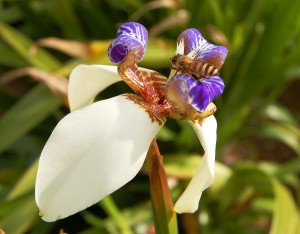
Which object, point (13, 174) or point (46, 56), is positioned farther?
point (46, 56)

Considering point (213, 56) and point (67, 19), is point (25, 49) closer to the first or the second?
point (67, 19)

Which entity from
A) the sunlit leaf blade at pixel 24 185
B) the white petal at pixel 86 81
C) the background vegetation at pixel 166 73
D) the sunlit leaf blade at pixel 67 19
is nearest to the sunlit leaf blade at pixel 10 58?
the background vegetation at pixel 166 73

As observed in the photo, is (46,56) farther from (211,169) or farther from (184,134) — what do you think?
(211,169)

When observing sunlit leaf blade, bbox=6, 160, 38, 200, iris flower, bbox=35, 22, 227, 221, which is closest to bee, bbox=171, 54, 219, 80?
iris flower, bbox=35, 22, 227, 221

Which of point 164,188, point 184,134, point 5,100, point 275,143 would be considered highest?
point 164,188

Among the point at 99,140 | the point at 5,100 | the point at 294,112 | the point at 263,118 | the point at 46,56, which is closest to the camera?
the point at 99,140

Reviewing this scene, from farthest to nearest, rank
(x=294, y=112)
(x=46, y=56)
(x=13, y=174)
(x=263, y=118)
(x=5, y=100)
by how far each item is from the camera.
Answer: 1. (x=294, y=112)
2. (x=263, y=118)
3. (x=5, y=100)
4. (x=46, y=56)
5. (x=13, y=174)

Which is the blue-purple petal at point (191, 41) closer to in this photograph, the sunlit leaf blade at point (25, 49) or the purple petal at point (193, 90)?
the purple petal at point (193, 90)

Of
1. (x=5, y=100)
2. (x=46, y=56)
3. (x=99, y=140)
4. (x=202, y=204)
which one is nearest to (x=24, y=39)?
(x=46, y=56)
